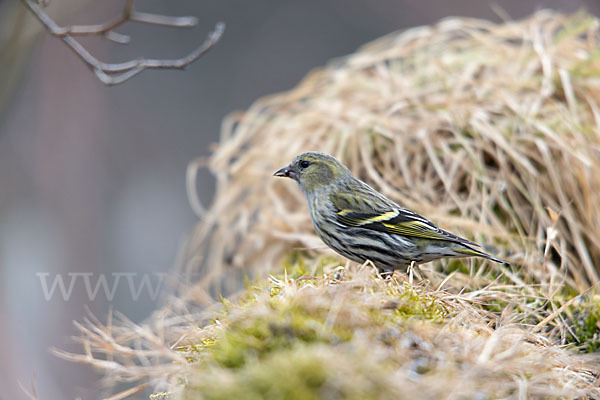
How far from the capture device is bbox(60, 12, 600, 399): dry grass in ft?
3.96

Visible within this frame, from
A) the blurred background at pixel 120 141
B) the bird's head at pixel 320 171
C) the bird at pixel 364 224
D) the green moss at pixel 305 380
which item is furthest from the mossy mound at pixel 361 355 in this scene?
the blurred background at pixel 120 141

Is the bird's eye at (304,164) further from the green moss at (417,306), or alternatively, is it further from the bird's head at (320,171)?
the green moss at (417,306)

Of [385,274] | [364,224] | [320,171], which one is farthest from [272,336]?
[320,171]

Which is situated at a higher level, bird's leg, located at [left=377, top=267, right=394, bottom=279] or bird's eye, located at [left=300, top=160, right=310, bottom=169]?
bird's eye, located at [left=300, top=160, right=310, bottom=169]

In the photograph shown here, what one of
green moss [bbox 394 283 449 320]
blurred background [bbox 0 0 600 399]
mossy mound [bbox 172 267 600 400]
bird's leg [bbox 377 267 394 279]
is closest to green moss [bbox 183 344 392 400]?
mossy mound [bbox 172 267 600 400]

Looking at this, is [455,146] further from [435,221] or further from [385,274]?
[385,274]

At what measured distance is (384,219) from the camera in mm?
2443

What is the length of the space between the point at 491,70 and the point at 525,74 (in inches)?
7.4

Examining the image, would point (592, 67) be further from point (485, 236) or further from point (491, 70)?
point (485, 236)

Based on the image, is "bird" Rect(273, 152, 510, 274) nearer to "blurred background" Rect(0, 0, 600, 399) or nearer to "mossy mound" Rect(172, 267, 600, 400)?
"mossy mound" Rect(172, 267, 600, 400)

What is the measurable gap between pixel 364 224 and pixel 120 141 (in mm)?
4253

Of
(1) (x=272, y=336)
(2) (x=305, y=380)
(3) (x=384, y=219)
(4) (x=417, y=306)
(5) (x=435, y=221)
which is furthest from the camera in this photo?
(5) (x=435, y=221)

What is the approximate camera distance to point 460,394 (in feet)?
3.58

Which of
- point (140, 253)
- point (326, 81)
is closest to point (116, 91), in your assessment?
point (140, 253)
